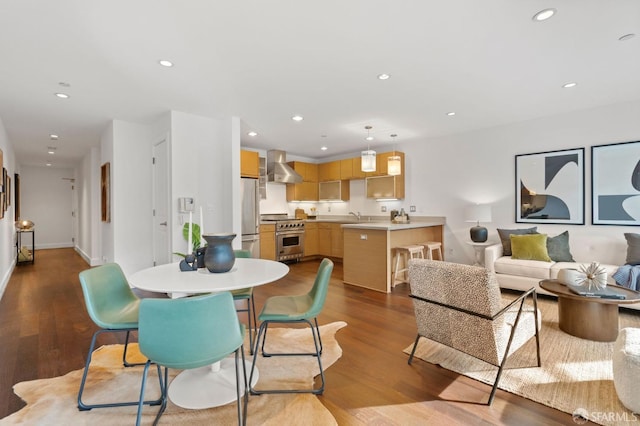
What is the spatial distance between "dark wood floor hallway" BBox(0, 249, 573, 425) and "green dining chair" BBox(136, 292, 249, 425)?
0.87 meters

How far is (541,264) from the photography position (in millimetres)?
3885

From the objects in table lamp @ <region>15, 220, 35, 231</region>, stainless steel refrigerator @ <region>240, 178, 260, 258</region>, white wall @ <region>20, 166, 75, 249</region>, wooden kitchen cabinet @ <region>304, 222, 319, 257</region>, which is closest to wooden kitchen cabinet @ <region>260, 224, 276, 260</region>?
stainless steel refrigerator @ <region>240, 178, 260, 258</region>

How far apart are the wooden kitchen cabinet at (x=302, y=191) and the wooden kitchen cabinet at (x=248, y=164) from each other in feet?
5.87

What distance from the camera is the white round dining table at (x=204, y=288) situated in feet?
5.63

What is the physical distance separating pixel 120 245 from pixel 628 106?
7.23 m

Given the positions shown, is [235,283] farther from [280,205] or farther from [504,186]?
[280,205]

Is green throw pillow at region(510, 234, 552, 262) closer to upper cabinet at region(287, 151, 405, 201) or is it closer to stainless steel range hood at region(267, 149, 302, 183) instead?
Answer: upper cabinet at region(287, 151, 405, 201)

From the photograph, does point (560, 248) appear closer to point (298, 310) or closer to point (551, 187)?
point (551, 187)

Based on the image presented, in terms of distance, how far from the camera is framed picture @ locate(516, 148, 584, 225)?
4242 mm

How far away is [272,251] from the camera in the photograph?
627cm

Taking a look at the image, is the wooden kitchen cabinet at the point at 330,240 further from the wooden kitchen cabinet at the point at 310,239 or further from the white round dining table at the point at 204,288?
the white round dining table at the point at 204,288

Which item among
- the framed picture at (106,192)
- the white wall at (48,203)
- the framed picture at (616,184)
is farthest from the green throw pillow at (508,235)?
the white wall at (48,203)

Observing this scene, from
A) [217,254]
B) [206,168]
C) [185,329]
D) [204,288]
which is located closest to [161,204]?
[206,168]

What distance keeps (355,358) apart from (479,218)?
3.47 metres
